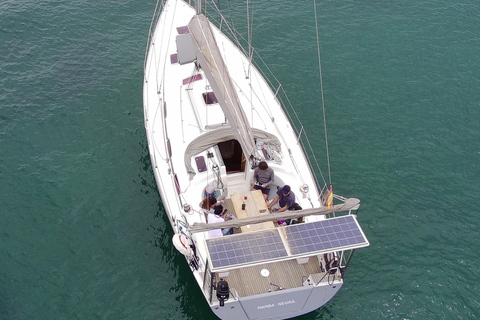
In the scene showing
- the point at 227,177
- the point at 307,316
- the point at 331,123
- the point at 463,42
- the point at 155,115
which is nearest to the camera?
the point at 307,316

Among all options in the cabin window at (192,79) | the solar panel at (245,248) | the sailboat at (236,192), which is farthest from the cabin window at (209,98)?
the solar panel at (245,248)

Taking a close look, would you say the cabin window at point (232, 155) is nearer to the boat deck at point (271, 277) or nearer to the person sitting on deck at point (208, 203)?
the person sitting on deck at point (208, 203)

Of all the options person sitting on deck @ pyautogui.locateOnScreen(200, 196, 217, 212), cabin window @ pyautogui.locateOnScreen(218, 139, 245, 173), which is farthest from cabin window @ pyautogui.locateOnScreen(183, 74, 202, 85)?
person sitting on deck @ pyautogui.locateOnScreen(200, 196, 217, 212)

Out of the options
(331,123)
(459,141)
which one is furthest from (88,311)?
(459,141)

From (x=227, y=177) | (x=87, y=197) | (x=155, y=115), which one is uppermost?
(x=155, y=115)

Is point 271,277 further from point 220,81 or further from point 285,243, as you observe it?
point 220,81

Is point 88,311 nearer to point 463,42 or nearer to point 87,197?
point 87,197
